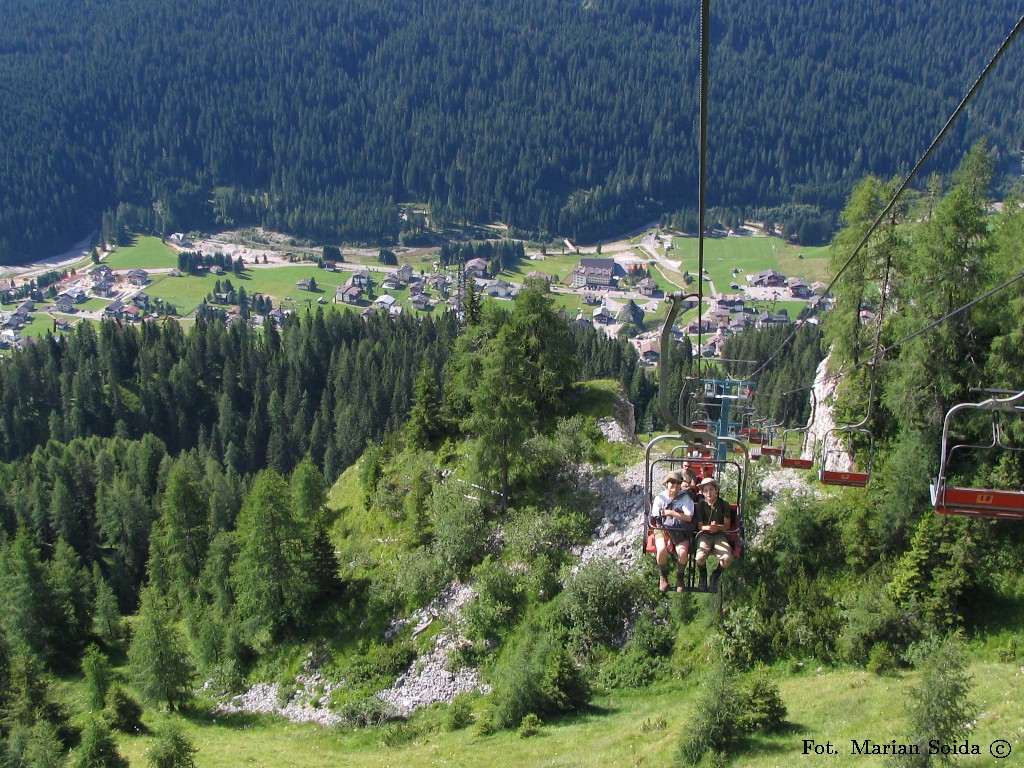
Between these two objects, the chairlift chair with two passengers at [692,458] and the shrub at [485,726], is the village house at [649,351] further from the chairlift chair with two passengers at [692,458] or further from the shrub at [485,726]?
the chairlift chair with two passengers at [692,458]

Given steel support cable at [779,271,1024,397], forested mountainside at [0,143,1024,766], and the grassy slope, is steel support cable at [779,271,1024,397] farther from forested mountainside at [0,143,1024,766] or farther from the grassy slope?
the grassy slope

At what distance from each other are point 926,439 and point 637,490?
14629 mm

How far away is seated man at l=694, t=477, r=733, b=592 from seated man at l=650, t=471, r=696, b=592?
29 centimetres

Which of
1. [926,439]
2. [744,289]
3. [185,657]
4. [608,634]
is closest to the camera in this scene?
[926,439]

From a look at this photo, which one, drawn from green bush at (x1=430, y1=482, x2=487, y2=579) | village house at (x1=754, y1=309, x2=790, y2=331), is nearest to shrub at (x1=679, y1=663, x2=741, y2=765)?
green bush at (x1=430, y1=482, x2=487, y2=579)

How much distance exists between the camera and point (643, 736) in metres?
27.0

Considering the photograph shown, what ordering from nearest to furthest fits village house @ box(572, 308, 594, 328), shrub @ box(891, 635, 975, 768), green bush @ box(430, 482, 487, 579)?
shrub @ box(891, 635, 975, 768)
green bush @ box(430, 482, 487, 579)
village house @ box(572, 308, 594, 328)

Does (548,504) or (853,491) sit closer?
(853,491)

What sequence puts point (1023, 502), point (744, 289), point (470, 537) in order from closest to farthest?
point (1023, 502)
point (470, 537)
point (744, 289)

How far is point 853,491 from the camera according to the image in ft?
104

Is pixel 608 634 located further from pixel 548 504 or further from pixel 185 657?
pixel 185 657

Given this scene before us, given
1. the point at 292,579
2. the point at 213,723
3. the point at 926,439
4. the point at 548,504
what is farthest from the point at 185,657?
the point at 926,439

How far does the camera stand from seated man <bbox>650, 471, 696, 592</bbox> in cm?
1482

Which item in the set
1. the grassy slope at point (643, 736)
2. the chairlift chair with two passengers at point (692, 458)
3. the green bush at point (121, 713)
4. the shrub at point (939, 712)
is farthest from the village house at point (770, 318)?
the shrub at point (939, 712)
